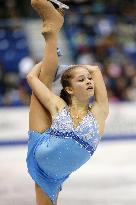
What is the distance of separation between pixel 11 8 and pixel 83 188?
570 centimetres

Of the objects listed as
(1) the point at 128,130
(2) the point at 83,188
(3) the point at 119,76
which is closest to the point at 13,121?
(1) the point at 128,130

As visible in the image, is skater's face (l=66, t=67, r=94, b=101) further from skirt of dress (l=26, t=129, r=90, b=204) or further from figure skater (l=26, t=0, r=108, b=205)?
skirt of dress (l=26, t=129, r=90, b=204)

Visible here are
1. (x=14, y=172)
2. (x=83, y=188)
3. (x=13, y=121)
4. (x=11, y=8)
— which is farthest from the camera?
(x=11, y=8)

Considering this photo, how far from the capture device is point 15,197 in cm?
426

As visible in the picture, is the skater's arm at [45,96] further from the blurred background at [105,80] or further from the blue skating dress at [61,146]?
the blurred background at [105,80]

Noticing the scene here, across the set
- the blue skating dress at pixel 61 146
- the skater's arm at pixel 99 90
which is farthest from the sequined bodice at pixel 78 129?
the skater's arm at pixel 99 90

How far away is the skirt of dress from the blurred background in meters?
0.36

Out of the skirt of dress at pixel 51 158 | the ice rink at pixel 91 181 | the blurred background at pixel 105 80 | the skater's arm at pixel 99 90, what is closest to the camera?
the skirt of dress at pixel 51 158

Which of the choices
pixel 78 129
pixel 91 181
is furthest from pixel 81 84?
pixel 91 181

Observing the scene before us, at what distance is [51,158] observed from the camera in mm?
3055

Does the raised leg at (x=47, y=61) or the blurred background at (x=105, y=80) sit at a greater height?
the raised leg at (x=47, y=61)

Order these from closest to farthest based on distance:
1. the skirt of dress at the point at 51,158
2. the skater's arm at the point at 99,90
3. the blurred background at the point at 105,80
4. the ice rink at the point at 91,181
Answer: the skirt of dress at the point at 51,158 < the skater's arm at the point at 99,90 < the ice rink at the point at 91,181 < the blurred background at the point at 105,80

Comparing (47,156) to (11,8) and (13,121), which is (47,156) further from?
(11,8)

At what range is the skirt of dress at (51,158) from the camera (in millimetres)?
3047
